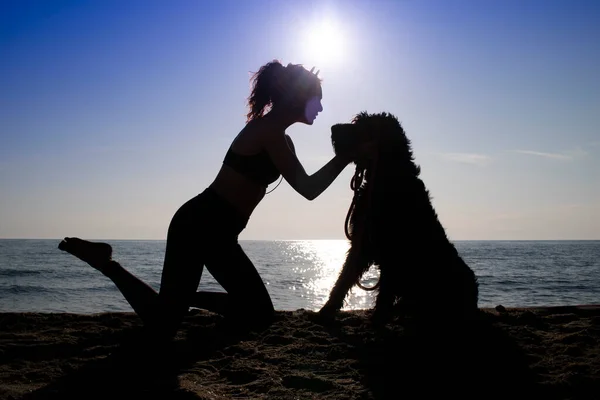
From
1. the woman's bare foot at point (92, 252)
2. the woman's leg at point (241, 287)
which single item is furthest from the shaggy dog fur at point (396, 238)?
the woman's bare foot at point (92, 252)

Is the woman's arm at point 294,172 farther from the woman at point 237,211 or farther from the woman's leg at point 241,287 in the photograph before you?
the woman's leg at point 241,287

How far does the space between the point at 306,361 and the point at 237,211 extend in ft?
3.25

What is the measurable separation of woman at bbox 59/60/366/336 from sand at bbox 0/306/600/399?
28cm

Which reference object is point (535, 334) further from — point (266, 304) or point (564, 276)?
point (564, 276)

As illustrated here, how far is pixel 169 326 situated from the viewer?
2.64 metres

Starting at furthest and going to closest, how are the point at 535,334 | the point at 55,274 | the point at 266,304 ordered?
the point at 55,274, the point at 535,334, the point at 266,304

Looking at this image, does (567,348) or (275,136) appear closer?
(275,136)

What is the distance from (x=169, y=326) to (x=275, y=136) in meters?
1.18

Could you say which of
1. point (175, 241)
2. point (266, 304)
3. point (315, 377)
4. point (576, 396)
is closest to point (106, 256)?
point (175, 241)

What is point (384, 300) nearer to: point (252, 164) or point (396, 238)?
point (396, 238)

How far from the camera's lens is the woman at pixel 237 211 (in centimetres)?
264

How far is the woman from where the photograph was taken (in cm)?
264

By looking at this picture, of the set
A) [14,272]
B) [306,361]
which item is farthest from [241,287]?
[14,272]

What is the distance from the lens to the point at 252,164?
8.93 feet
